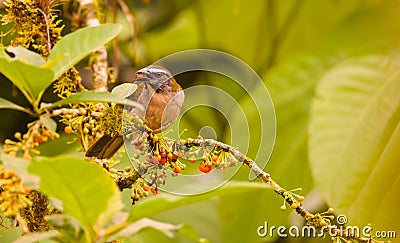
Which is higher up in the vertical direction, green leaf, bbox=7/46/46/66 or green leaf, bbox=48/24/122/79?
green leaf, bbox=48/24/122/79

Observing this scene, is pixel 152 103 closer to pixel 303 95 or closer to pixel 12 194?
pixel 12 194

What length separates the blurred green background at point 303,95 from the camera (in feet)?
4.07

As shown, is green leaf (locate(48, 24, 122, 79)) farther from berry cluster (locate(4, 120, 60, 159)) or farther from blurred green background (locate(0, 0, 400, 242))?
blurred green background (locate(0, 0, 400, 242))

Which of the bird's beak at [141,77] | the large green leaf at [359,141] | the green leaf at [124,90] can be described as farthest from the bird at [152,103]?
the large green leaf at [359,141]

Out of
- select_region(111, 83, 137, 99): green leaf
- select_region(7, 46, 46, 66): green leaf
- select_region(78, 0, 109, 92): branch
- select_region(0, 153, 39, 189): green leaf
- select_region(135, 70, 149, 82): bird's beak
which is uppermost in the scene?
select_region(78, 0, 109, 92): branch

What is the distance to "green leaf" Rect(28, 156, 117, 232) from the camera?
1.66ft

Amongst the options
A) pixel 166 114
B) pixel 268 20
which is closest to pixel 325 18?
pixel 268 20

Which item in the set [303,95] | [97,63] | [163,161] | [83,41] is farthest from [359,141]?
[83,41]

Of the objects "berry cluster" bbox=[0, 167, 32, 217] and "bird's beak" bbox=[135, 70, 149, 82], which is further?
"bird's beak" bbox=[135, 70, 149, 82]

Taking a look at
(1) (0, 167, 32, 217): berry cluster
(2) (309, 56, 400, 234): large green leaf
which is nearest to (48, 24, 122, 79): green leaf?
(1) (0, 167, 32, 217): berry cluster

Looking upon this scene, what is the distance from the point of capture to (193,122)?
1.67m

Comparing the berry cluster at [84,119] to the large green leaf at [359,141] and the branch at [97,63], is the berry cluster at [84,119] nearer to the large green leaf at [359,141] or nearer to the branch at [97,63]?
the branch at [97,63]

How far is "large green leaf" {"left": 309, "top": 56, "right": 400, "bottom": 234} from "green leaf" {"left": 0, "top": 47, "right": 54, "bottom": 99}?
2.44 ft

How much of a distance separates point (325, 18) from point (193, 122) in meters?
0.53
